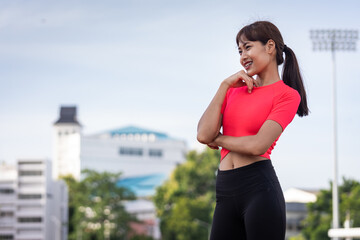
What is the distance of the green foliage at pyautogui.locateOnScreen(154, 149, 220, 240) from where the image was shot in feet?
181

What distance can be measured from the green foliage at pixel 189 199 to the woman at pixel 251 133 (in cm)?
5177

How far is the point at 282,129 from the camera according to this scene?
3.02 meters

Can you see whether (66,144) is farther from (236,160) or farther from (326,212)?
(236,160)

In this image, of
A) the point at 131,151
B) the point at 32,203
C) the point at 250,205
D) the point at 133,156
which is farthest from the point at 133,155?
the point at 250,205

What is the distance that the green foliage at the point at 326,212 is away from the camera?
1612 inches

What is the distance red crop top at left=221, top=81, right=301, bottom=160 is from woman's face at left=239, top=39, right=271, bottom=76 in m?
0.10

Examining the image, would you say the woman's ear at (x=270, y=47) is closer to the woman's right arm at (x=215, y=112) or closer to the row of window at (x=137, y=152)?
the woman's right arm at (x=215, y=112)

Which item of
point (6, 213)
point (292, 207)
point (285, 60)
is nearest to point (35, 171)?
point (6, 213)

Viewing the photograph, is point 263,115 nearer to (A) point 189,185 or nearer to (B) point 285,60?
(B) point 285,60

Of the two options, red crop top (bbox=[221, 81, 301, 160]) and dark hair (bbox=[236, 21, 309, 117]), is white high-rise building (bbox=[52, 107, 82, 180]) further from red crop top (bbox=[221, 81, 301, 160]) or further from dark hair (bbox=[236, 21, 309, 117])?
red crop top (bbox=[221, 81, 301, 160])

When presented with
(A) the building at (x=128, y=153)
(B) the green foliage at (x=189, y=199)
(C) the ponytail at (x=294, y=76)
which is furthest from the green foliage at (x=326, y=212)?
(A) the building at (x=128, y=153)

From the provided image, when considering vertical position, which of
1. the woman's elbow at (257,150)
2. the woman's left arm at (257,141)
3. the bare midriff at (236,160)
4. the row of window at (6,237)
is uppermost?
the woman's left arm at (257,141)

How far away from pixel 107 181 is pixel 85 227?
4.64 meters

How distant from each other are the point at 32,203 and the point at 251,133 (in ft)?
256
